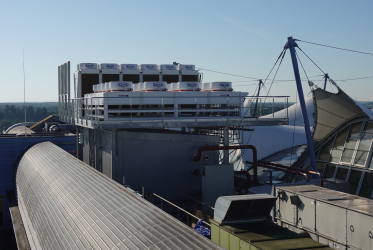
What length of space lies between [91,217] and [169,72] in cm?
1538

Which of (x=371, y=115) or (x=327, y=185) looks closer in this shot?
(x=327, y=185)

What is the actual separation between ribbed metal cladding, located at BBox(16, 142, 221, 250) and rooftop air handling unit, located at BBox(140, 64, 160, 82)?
8.66 m

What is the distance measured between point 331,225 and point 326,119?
536 inches

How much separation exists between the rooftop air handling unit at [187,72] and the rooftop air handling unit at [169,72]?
237 mm

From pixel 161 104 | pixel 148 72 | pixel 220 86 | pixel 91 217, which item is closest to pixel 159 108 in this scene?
pixel 161 104

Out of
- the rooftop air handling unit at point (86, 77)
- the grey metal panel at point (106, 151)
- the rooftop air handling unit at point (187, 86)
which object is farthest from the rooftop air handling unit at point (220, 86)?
the rooftop air handling unit at point (86, 77)

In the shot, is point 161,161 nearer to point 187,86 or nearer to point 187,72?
point 187,86

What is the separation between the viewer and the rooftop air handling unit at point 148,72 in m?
23.5

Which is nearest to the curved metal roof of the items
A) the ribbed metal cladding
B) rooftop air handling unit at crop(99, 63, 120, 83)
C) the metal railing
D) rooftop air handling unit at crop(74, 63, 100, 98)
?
the metal railing

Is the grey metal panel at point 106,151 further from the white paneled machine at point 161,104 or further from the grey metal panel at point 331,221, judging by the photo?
the grey metal panel at point 331,221

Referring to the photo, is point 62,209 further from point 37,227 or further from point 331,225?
point 331,225

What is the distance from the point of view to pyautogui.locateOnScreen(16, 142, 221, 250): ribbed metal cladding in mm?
7246

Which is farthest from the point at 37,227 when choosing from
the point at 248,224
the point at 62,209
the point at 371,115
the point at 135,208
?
the point at 371,115

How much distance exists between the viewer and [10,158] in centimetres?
2452
